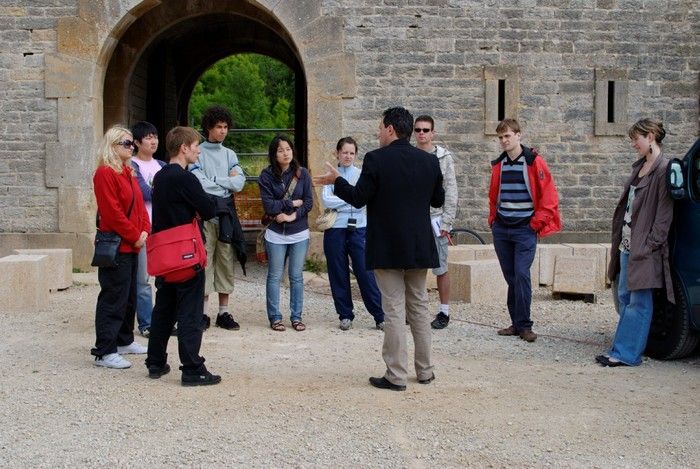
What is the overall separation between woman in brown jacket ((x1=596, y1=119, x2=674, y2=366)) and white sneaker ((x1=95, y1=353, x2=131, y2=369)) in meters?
3.13

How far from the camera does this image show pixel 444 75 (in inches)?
448

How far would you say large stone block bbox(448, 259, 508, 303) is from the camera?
9180 millimetres

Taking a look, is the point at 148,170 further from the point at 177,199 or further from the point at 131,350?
the point at 177,199

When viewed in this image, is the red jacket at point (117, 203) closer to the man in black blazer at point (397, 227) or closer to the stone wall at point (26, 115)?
the man in black blazer at point (397, 227)

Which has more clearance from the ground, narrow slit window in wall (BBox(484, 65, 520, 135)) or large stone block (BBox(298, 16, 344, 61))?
large stone block (BBox(298, 16, 344, 61))

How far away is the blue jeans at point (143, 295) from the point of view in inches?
273

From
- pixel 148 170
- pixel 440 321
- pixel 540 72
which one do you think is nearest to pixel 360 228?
pixel 440 321

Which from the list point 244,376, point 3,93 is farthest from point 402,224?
point 3,93

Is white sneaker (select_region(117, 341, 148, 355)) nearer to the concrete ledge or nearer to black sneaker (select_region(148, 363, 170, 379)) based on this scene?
black sneaker (select_region(148, 363, 170, 379))

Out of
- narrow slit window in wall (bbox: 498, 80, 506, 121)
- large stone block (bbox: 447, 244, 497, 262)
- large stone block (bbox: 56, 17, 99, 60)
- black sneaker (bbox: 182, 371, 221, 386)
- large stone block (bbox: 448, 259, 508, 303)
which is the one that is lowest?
black sneaker (bbox: 182, 371, 221, 386)

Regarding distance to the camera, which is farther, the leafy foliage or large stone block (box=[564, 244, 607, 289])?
the leafy foliage

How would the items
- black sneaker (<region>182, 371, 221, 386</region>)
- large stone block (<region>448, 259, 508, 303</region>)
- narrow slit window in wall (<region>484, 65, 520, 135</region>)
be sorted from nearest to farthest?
black sneaker (<region>182, 371, 221, 386</region>), large stone block (<region>448, 259, 508, 303</region>), narrow slit window in wall (<region>484, 65, 520, 135</region>)

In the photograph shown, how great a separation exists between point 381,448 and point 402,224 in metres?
1.53

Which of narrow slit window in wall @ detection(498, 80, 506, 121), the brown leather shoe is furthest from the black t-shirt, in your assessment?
narrow slit window in wall @ detection(498, 80, 506, 121)
